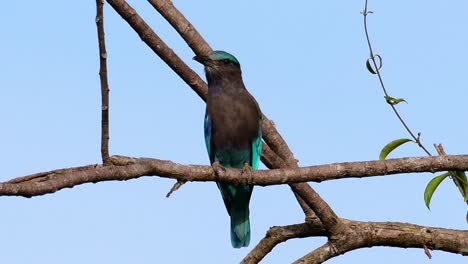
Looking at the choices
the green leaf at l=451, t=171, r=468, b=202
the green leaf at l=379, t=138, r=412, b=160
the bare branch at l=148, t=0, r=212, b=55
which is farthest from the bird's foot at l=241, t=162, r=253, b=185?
the bare branch at l=148, t=0, r=212, b=55

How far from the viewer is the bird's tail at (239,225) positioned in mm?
7629

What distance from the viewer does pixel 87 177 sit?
4.32 m

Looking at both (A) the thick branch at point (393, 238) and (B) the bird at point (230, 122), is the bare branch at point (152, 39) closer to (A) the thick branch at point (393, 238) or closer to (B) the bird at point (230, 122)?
(B) the bird at point (230, 122)

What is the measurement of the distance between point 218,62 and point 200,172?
8.12 feet

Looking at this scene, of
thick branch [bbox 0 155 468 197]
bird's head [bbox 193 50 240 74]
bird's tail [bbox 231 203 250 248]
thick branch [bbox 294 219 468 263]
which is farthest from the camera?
bird's tail [bbox 231 203 250 248]

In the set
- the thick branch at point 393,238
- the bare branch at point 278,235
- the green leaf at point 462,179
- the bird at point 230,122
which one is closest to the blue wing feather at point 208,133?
the bird at point 230,122

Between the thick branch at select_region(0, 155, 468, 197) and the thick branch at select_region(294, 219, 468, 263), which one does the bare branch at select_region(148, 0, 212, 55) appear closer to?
the thick branch at select_region(0, 155, 468, 197)

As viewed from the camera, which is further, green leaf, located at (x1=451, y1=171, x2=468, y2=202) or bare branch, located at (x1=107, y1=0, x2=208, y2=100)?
bare branch, located at (x1=107, y1=0, x2=208, y2=100)

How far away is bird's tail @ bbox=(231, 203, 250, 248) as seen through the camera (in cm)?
763

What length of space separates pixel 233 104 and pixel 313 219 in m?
1.36

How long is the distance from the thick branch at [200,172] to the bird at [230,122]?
146 centimetres

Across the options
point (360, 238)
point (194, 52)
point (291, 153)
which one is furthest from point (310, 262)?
point (194, 52)

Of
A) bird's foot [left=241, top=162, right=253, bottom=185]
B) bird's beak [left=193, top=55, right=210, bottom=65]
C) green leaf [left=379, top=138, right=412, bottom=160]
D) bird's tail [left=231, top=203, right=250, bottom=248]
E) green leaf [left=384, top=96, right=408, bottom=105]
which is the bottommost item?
bird's foot [left=241, top=162, right=253, bottom=185]

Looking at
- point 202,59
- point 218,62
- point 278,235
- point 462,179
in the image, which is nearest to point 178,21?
point 202,59
